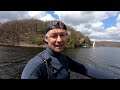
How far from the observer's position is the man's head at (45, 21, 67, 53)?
1476 mm

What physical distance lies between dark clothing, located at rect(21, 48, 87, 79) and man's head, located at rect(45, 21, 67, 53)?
110mm

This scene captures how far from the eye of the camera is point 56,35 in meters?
1.49

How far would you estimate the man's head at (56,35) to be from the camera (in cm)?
148

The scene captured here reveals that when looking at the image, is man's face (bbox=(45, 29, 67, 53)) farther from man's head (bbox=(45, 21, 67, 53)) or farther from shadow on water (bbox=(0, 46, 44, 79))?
shadow on water (bbox=(0, 46, 44, 79))

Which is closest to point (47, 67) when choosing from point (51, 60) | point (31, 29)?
point (51, 60)

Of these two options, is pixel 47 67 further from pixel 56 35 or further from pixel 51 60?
pixel 56 35

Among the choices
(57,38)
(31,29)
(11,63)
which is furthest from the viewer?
(11,63)

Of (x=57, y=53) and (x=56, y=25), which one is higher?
(x=56, y=25)

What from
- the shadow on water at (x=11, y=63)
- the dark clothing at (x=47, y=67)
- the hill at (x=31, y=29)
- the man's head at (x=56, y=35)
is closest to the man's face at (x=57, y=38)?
the man's head at (x=56, y=35)

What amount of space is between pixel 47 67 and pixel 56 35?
253mm
